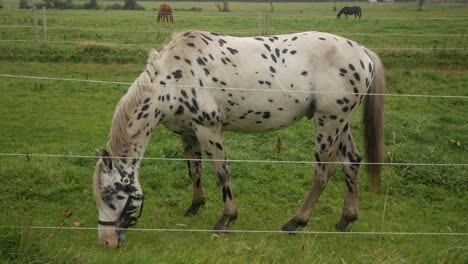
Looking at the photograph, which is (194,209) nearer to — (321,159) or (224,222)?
(224,222)

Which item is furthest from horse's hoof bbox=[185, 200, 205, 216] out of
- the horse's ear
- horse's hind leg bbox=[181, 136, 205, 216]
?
the horse's ear

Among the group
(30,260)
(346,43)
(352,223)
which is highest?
(346,43)

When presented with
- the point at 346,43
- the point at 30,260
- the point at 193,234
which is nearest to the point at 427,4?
the point at 346,43

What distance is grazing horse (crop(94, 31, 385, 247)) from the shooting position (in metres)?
4.02

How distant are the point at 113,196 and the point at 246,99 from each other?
153cm

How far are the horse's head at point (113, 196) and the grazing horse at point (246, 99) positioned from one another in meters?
0.01

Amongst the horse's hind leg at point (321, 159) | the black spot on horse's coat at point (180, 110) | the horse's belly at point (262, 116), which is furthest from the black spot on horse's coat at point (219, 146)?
the horse's hind leg at point (321, 159)

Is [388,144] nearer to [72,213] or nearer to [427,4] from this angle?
[72,213]

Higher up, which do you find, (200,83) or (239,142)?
(200,83)

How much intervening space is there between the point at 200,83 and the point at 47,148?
3.26 meters

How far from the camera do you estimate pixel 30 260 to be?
9.76ft

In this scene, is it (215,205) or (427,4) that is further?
(427,4)

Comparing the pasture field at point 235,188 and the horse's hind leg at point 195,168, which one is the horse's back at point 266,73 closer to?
the horse's hind leg at point 195,168

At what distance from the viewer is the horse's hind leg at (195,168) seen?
15.6 ft
